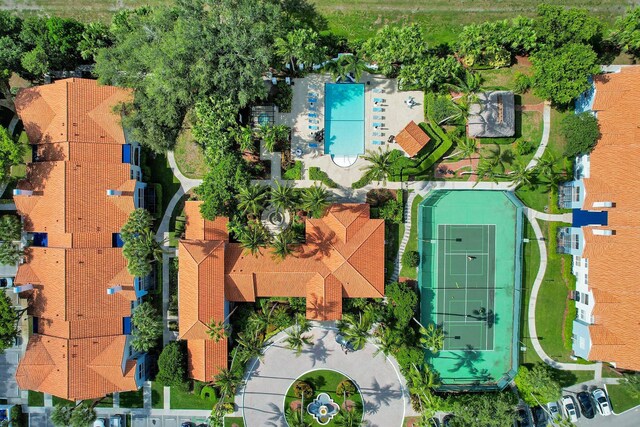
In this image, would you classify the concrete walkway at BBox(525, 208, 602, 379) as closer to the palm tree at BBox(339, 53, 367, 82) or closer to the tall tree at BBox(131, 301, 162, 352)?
the palm tree at BBox(339, 53, 367, 82)

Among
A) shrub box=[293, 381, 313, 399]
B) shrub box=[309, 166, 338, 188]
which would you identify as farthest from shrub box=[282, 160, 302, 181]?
shrub box=[293, 381, 313, 399]

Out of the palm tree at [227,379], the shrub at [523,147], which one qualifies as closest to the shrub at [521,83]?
the shrub at [523,147]

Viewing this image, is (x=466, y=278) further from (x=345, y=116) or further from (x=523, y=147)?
(x=345, y=116)

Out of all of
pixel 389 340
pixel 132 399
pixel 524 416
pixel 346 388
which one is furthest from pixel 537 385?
pixel 132 399

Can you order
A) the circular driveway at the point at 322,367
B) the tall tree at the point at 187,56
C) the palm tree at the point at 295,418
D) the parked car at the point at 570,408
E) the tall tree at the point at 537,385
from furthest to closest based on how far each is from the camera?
the circular driveway at the point at 322,367 < the parked car at the point at 570,408 < the palm tree at the point at 295,418 < the tall tree at the point at 537,385 < the tall tree at the point at 187,56

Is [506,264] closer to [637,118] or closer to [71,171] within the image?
[637,118]

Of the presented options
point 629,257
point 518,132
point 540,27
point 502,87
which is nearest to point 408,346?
point 629,257

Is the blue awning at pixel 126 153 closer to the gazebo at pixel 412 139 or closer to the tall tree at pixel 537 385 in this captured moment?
the gazebo at pixel 412 139
